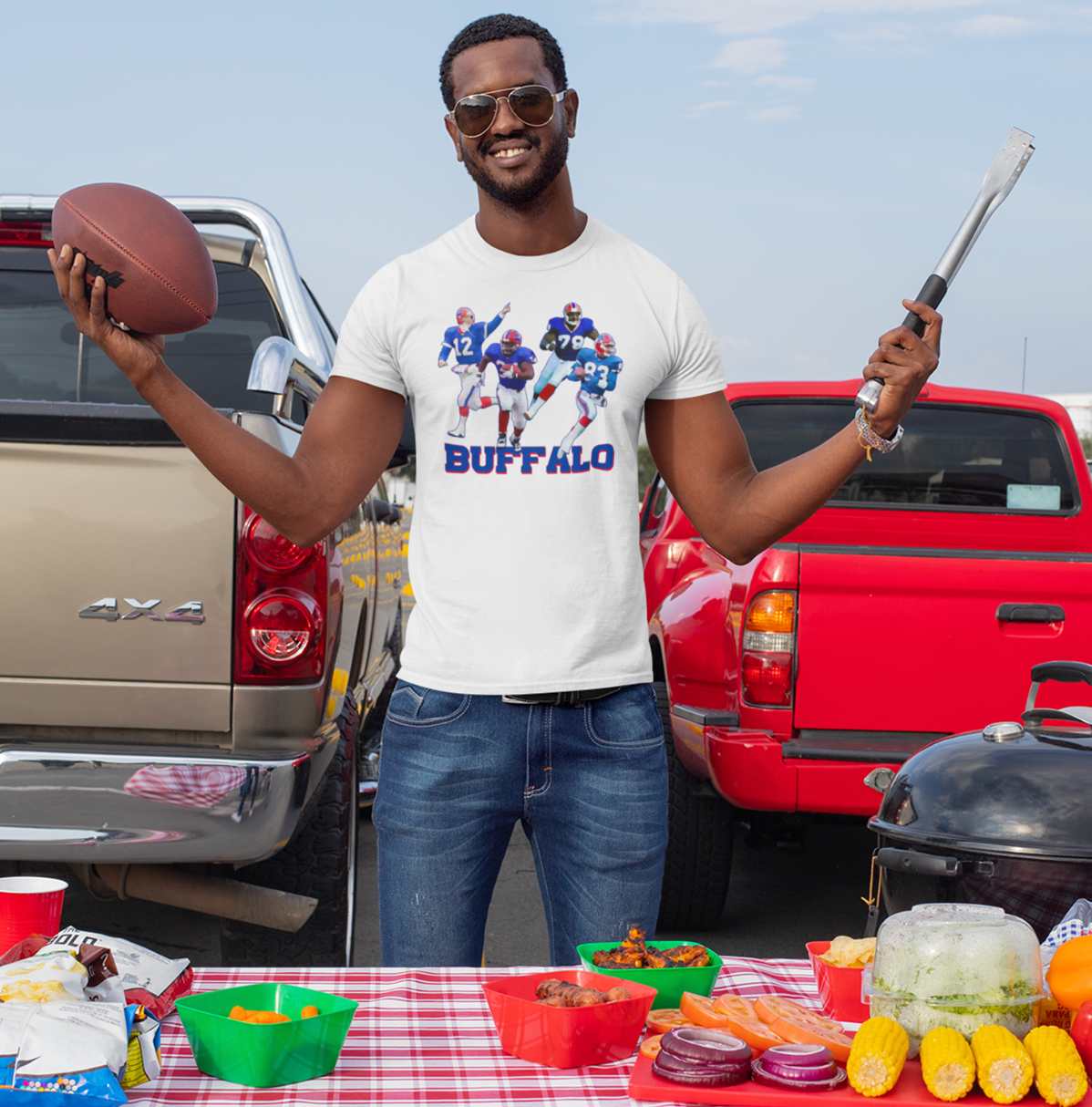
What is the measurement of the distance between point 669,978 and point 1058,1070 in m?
0.52

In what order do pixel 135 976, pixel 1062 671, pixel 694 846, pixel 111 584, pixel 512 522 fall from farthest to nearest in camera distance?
pixel 694 846
pixel 111 584
pixel 1062 671
pixel 512 522
pixel 135 976

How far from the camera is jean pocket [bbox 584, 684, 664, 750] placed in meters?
2.21

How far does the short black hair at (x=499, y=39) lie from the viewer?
89.2 inches

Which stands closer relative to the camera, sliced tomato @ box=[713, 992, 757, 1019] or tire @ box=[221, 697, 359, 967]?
sliced tomato @ box=[713, 992, 757, 1019]

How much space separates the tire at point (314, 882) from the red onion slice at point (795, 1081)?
2272 millimetres

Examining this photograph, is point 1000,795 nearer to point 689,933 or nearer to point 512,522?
point 512,522

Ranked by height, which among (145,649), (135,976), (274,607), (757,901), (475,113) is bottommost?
(757,901)

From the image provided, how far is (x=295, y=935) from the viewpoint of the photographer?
3699 mm

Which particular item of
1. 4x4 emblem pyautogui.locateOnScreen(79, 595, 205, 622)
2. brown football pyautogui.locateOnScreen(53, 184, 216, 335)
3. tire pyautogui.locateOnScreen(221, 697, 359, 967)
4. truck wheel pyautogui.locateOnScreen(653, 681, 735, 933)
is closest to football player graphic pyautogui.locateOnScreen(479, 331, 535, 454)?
brown football pyautogui.locateOnScreen(53, 184, 216, 335)

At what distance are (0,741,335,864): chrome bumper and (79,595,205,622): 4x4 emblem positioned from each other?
30cm

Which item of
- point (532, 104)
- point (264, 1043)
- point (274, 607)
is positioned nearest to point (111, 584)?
point (274, 607)

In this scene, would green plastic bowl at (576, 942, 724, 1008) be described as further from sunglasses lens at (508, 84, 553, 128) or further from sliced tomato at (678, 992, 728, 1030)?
sunglasses lens at (508, 84, 553, 128)

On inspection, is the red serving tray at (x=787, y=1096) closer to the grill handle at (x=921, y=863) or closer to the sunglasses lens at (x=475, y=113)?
the grill handle at (x=921, y=863)

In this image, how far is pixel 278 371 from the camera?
3268mm
